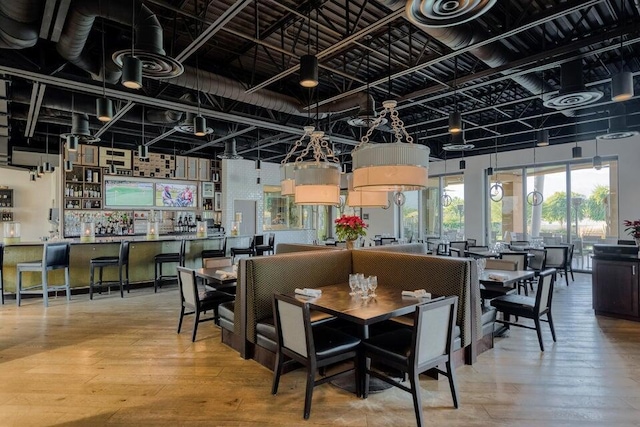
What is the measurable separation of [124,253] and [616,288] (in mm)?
8246

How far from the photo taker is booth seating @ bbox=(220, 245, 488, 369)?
3525mm

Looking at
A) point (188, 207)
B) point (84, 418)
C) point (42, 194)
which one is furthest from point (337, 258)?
point (42, 194)

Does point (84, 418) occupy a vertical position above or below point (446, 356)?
below

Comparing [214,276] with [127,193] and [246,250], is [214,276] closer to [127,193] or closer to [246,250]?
[246,250]

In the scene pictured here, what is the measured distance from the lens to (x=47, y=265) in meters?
5.95

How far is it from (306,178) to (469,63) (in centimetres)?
384

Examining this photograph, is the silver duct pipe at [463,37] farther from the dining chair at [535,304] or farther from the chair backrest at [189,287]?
the chair backrest at [189,287]

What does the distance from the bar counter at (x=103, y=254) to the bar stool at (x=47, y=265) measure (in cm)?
33

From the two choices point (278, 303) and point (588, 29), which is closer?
point (278, 303)

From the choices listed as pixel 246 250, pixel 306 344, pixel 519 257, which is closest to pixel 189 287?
pixel 306 344

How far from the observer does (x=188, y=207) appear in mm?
11297

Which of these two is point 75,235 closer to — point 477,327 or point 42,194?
point 42,194

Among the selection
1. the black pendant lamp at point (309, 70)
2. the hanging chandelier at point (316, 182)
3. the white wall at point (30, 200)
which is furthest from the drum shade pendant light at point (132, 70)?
the white wall at point (30, 200)

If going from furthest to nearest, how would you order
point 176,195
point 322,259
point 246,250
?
point 176,195 < point 246,250 < point 322,259
